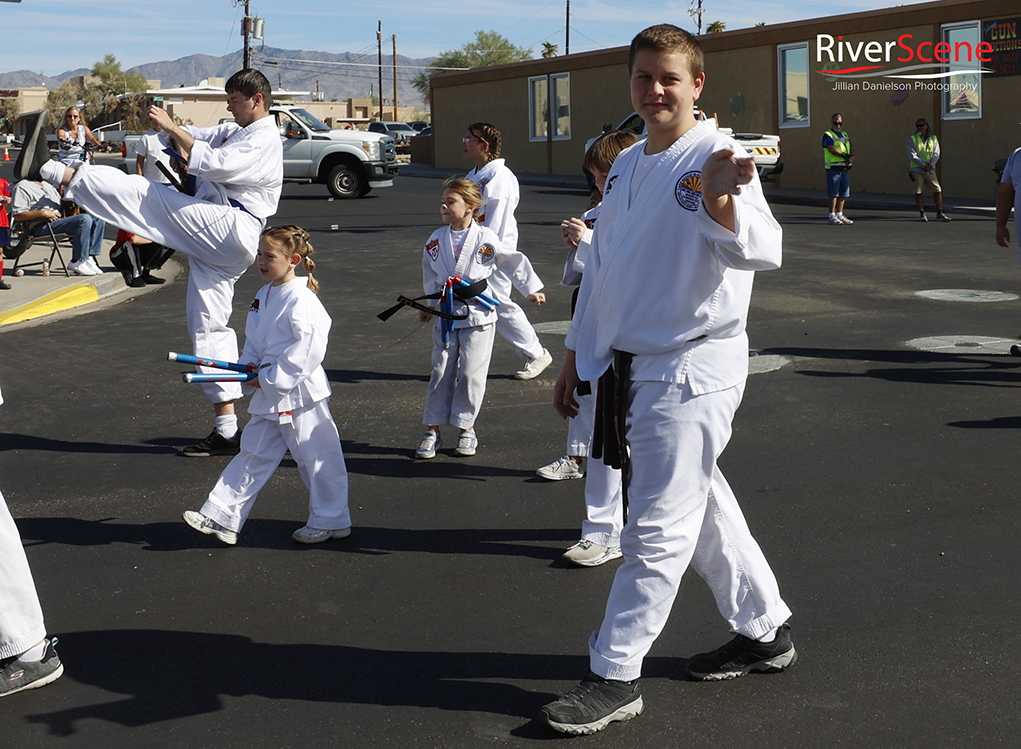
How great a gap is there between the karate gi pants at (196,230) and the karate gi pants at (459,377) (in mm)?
1163

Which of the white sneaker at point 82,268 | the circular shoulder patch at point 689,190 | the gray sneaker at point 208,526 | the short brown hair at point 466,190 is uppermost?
the short brown hair at point 466,190

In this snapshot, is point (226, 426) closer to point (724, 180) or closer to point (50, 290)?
point (724, 180)

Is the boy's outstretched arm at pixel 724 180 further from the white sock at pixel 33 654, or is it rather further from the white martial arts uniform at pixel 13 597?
the white sock at pixel 33 654

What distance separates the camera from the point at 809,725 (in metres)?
3.36

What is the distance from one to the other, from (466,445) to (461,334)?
65 cm

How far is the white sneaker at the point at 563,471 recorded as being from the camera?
603 cm

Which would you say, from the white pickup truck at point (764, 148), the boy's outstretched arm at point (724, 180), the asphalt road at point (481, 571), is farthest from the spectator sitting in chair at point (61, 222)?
the white pickup truck at point (764, 148)

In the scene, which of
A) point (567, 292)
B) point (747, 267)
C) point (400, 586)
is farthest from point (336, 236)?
point (747, 267)

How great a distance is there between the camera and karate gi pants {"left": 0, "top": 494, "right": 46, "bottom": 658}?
3.62 meters

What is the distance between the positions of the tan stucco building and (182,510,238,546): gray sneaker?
79.3 ft

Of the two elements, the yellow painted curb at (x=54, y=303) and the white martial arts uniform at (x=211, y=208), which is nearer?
the white martial arts uniform at (x=211, y=208)

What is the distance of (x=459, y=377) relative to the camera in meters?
6.50

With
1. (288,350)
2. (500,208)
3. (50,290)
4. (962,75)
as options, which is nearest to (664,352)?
(288,350)

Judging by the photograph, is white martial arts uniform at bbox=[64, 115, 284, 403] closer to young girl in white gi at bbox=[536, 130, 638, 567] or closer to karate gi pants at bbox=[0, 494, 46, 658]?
young girl in white gi at bbox=[536, 130, 638, 567]
